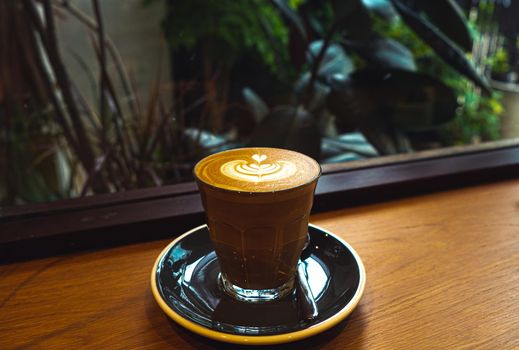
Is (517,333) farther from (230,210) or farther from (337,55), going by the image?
(337,55)

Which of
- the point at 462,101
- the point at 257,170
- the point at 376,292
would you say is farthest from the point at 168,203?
the point at 462,101

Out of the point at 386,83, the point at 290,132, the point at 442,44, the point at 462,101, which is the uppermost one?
the point at 442,44

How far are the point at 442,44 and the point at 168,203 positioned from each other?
38.7 inches

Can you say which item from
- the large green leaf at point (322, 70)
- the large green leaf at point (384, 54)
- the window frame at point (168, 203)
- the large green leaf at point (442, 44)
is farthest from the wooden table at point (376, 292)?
the large green leaf at point (322, 70)

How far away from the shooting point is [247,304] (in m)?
0.60

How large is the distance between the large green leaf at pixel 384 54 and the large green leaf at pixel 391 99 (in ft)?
0.25

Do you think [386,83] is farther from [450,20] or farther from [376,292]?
[376,292]

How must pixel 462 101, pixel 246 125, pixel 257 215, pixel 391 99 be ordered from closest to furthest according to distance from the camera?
1. pixel 257 215
2. pixel 391 99
3. pixel 246 125
4. pixel 462 101

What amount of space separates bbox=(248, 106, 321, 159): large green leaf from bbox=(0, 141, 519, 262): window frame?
314 millimetres

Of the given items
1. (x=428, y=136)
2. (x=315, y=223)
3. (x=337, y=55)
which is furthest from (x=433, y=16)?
(x=315, y=223)

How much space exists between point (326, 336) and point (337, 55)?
142cm

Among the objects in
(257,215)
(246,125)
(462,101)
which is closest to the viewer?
(257,215)

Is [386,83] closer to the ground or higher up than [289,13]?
closer to the ground

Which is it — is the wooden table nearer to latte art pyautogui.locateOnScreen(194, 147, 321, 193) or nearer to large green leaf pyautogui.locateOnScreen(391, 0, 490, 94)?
latte art pyautogui.locateOnScreen(194, 147, 321, 193)
